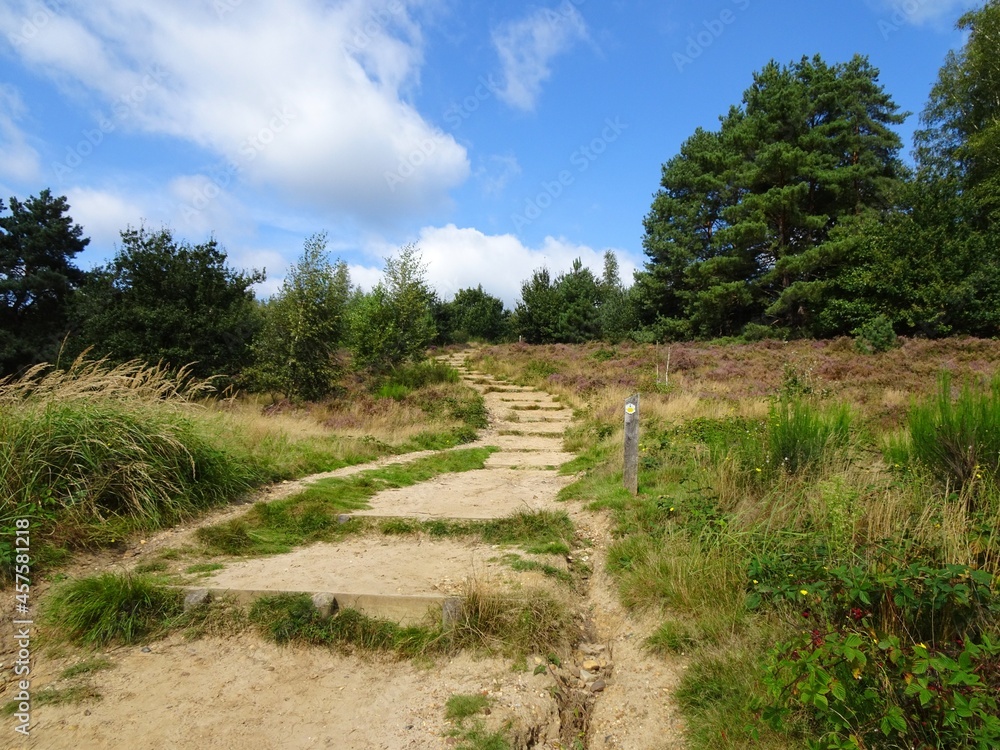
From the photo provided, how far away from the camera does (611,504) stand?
17.6 feet

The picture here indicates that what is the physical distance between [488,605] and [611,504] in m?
2.43

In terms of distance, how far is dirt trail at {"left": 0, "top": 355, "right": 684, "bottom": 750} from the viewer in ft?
Result: 8.24

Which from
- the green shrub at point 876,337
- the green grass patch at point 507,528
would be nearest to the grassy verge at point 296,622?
the green grass patch at point 507,528

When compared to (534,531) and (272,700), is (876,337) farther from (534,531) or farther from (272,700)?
(272,700)

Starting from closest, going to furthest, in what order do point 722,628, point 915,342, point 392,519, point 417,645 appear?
1. point 722,628
2. point 417,645
3. point 392,519
4. point 915,342

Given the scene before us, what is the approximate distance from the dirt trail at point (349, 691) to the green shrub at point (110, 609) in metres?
0.14

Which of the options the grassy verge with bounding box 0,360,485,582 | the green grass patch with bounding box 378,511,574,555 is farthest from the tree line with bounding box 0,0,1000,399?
the green grass patch with bounding box 378,511,574,555

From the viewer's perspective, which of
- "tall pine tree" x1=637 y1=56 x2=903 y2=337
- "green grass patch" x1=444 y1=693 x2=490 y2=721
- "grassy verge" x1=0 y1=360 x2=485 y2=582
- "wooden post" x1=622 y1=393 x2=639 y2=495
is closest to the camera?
"green grass patch" x1=444 y1=693 x2=490 y2=721

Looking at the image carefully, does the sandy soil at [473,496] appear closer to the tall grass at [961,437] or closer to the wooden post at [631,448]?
the wooden post at [631,448]

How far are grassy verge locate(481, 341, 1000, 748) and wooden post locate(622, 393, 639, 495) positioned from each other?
0.20 meters

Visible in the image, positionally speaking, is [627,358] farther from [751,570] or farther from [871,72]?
[871,72]

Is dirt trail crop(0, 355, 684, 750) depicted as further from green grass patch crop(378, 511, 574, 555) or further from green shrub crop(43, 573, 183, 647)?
green grass patch crop(378, 511, 574, 555)

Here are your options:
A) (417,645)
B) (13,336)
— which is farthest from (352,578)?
(13,336)

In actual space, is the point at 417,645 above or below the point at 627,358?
below
